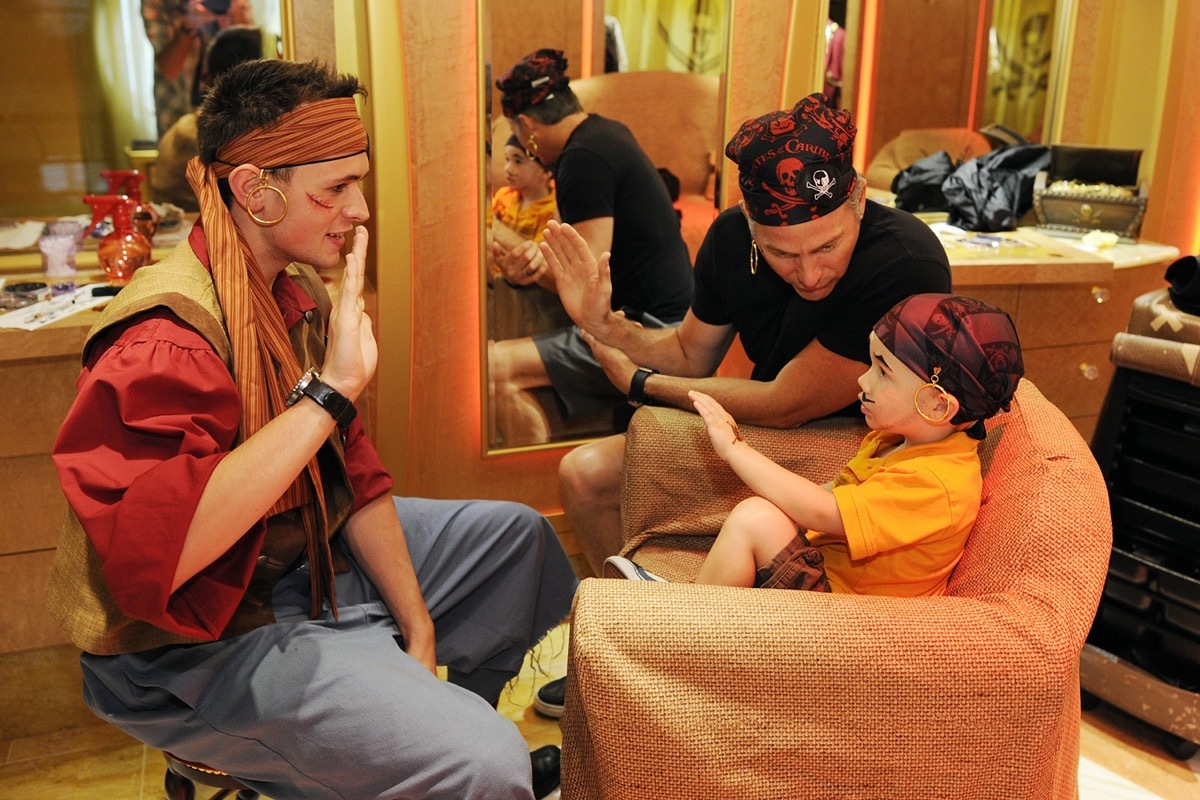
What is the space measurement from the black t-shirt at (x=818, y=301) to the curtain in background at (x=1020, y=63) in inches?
68.2

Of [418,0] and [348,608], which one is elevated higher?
[418,0]

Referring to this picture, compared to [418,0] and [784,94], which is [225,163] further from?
[784,94]

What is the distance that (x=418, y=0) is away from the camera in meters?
2.58

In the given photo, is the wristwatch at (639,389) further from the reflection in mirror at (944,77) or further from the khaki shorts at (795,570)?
the reflection in mirror at (944,77)

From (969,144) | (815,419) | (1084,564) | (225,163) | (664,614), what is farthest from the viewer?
(969,144)

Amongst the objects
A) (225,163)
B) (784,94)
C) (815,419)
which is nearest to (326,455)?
(225,163)

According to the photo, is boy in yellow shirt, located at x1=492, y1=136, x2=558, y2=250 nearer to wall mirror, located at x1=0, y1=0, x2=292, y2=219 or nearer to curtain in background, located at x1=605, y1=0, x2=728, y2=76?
curtain in background, located at x1=605, y1=0, x2=728, y2=76

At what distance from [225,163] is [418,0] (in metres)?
1.09

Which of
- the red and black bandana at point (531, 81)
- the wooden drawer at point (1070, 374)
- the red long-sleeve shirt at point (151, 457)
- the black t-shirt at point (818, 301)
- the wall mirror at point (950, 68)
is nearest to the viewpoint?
the red long-sleeve shirt at point (151, 457)

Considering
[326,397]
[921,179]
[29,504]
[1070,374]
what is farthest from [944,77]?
[29,504]

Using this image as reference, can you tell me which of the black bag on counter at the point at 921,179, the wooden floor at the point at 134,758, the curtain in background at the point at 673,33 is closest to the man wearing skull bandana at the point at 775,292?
the curtain in background at the point at 673,33

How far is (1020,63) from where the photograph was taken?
3660 millimetres

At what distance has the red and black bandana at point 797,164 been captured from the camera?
192cm

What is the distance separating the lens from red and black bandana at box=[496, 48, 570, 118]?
8.79 ft
